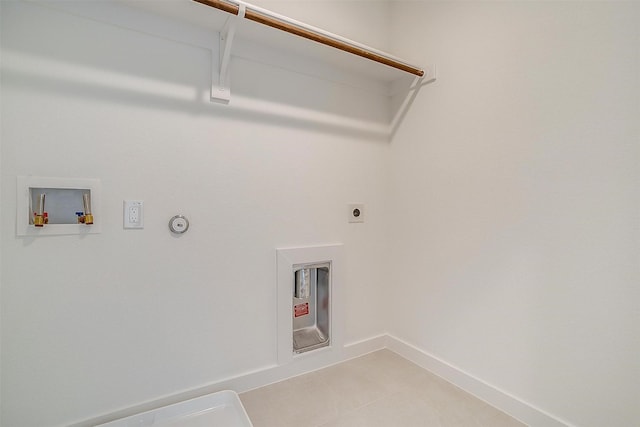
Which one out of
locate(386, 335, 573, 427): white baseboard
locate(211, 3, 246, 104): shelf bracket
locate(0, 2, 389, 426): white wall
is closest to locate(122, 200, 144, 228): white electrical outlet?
locate(0, 2, 389, 426): white wall

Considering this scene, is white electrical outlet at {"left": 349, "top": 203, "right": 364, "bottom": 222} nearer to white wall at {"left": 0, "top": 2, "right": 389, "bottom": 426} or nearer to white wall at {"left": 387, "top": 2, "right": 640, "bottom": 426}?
white wall at {"left": 0, "top": 2, "right": 389, "bottom": 426}

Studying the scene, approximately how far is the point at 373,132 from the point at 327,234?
2.49ft

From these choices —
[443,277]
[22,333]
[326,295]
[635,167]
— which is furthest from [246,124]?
[635,167]

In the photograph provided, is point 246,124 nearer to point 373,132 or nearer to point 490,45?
point 373,132

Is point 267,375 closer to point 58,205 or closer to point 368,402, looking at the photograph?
point 368,402

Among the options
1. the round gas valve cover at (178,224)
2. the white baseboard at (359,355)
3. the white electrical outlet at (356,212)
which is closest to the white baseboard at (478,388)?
the white baseboard at (359,355)

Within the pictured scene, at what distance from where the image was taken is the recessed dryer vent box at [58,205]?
1057 millimetres

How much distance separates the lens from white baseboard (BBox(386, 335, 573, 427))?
1212mm

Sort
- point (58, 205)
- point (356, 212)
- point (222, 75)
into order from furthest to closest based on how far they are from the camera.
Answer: point (356, 212)
point (222, 75)
point (58, 205)

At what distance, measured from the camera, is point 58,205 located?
3.68 ft

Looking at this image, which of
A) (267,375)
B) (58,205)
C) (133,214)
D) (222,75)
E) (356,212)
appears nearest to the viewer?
(58,205)

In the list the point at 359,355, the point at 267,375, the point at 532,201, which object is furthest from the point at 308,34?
the point at 359,355

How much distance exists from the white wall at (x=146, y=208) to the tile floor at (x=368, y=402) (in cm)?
22

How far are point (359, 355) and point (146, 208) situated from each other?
4.93 feet
